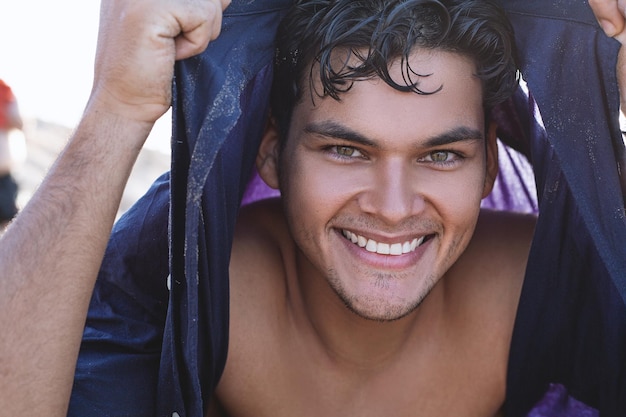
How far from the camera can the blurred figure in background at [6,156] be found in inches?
164

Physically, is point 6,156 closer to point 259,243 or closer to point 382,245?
point 259,243

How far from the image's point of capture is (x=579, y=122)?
6.04 feet

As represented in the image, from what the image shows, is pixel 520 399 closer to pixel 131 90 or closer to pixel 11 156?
pixel 131 90

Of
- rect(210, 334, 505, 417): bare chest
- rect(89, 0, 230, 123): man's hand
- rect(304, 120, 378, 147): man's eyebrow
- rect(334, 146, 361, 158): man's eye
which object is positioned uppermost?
rect(89, 0, 230, 123): man's hand

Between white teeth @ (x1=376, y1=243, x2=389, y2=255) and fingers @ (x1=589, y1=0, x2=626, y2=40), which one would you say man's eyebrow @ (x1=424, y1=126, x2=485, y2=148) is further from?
fingers @ (x1=589, y1=0, x2=626, y2=40)

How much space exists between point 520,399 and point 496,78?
2.58ft

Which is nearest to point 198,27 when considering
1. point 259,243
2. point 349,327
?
point 259,243

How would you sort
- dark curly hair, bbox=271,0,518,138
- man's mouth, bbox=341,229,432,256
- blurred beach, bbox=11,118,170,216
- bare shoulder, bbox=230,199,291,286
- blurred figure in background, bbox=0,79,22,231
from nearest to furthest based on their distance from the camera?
1. dark curly hair, bbox=271,0,518,138
2. man's mouth, bbox=341,229,432,256
3. bare shoulder, bbox=230,199,291,286
4. blurred figure in background, bbox=0,79,22,231
5. blurred beach, bbox=11,118,170,216

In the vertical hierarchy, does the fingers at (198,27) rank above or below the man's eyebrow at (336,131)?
above

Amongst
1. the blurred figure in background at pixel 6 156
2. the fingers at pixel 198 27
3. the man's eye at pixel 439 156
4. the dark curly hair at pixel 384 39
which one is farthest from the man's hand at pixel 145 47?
the blurred figure in background at pixel 6 156

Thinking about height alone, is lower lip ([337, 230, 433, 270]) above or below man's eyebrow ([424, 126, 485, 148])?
below

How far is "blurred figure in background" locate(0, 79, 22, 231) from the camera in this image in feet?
13.7

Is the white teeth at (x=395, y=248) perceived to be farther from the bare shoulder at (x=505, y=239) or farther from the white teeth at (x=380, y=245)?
the bare shoulder at (x=505, y=239)

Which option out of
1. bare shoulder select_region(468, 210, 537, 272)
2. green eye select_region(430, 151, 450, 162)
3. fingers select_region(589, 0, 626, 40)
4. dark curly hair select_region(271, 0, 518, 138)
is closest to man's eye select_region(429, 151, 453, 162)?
green eye select_region(430, 151, 450, 162)
